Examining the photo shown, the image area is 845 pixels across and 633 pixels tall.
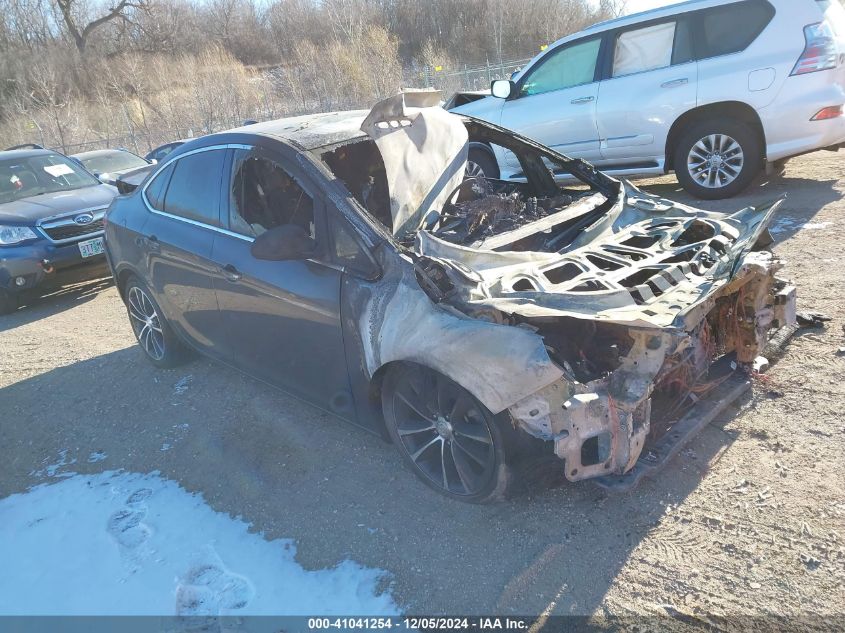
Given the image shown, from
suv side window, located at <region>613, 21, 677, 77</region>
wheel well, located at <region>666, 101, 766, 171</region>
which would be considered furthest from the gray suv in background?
wheel well, located at <region>666, 101, 766, 171</region>

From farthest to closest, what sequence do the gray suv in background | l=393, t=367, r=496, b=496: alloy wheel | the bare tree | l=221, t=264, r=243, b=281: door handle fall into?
the bare tree
the gray suv in background
l=221, t=264, r=243, b=281: door handle
l=393, t=367, r=496, b=496: alloy wheel

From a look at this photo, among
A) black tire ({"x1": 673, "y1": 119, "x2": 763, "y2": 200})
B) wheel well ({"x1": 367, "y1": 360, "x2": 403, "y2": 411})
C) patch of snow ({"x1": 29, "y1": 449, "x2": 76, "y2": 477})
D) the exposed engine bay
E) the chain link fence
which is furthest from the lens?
the chain link fence

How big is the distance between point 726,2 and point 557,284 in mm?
5435

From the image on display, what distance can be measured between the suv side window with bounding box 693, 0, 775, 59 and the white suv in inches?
0.4

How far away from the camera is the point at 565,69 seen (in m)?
7.80

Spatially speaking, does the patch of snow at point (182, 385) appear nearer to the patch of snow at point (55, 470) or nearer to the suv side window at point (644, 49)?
the patch of snow at point (55, 470)

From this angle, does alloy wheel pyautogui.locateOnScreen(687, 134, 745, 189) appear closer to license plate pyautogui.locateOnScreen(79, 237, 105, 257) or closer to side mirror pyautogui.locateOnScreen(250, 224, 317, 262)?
side mirror pyautogui.locateOnScreen(250, 224, 317, 262)

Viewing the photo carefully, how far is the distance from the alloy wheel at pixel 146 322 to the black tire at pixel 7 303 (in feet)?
11.2

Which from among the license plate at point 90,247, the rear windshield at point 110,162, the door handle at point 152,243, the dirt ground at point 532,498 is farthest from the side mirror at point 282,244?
the rear windshield at point 110,162

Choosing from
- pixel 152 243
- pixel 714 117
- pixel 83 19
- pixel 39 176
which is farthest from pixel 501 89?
pixel 83 19

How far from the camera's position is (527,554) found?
269cm

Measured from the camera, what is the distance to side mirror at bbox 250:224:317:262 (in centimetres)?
317

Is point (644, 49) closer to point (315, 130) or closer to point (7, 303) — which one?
point (315, 130)

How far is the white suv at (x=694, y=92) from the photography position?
6.22m
